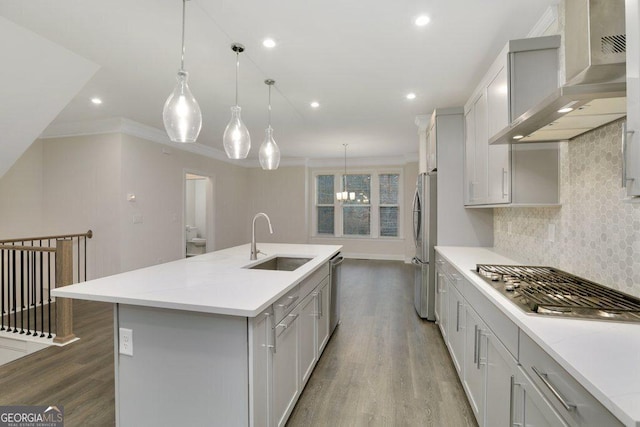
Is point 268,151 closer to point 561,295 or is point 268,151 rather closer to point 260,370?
point 260,370

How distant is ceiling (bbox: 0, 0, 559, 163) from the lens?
2.04 metres

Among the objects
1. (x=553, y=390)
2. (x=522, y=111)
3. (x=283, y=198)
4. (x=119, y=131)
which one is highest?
(x=119, y=131)

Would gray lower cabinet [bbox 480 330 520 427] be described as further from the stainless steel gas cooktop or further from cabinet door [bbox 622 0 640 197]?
cabinet door [bbox 622 0 640 197]

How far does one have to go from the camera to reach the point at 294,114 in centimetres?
430

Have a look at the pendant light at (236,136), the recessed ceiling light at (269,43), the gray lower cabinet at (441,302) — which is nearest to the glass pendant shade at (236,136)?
the pendant light at (236,136)

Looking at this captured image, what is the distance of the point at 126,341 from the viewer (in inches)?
Result: 61.7

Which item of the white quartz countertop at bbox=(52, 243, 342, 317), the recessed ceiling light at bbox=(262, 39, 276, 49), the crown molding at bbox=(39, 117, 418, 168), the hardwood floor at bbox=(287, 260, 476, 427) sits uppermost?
the recessed ceiling light at bbox=(262, 39, 276, 49)

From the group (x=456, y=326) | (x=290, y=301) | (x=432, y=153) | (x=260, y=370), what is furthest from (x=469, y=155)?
(x=260, y=370)

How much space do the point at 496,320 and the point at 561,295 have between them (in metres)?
0.32

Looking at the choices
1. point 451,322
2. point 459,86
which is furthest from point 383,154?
point 451,322

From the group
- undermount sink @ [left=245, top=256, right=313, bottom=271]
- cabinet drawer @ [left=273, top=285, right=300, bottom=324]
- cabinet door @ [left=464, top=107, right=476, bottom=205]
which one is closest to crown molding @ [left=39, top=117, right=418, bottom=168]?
undermount sink @ [left=245, top=256, right=313, bottom=271]

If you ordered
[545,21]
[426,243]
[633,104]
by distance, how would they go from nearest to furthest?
→ [633,104] < [545,21] < [426,243]

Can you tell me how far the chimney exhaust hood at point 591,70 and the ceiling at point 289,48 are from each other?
2.76 ft

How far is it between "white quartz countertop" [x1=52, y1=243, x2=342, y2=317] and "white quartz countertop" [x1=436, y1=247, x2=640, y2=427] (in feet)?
→ 3.59
